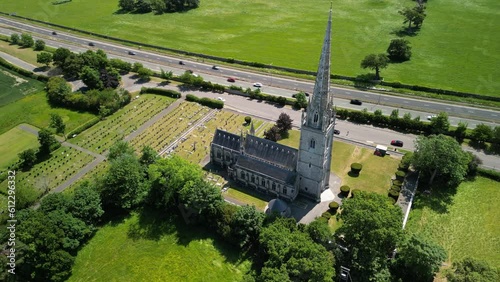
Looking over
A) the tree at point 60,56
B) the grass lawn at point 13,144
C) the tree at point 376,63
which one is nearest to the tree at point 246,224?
the grass lawn at point 13,144

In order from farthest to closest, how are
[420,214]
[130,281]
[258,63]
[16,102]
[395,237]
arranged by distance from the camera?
[258,63] < [16,102] < [420,214] < [130,281] < [395,237]

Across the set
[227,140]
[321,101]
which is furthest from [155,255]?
[321,101]

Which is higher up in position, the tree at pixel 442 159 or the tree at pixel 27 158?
the tree at pixel 442 159

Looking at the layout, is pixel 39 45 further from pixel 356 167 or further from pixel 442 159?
pixel 442 159

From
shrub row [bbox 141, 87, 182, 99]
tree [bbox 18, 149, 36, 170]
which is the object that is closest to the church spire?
shrub row [bbox 141, 87, 182, 99]

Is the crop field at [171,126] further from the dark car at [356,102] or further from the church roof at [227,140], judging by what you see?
the dark car at [356,102]

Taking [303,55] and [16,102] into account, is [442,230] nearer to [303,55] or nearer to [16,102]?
[303,55]

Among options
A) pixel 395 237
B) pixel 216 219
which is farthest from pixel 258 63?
pixel 395 237
